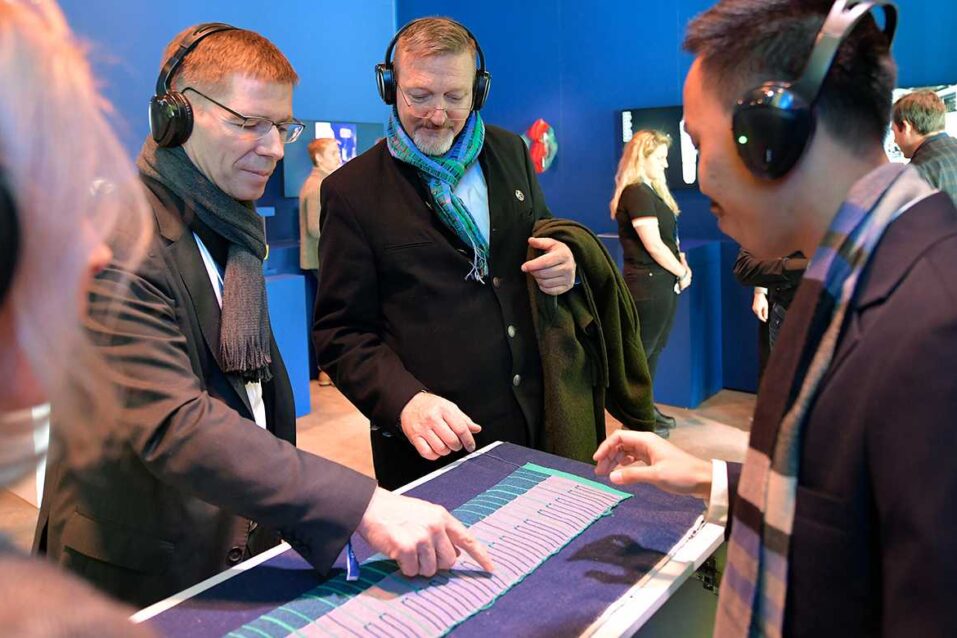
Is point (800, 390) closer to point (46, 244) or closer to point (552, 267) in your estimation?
point (46, 244)

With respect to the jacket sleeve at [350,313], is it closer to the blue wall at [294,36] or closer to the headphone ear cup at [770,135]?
the headphone ear cup at [770,135]

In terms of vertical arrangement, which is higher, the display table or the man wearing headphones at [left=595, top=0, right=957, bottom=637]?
the man wearing headphones at [left=595, top=0, right=957, bottom=637]

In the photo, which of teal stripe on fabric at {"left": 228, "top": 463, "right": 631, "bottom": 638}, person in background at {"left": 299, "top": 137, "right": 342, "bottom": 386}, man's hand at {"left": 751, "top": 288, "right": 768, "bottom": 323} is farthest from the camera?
person in background at {"left": 299, "top": 137, "right": 342, "bottom": 386}

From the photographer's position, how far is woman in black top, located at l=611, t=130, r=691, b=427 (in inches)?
192

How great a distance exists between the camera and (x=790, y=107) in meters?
0.86

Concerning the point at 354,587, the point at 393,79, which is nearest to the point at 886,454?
the point at 354,587

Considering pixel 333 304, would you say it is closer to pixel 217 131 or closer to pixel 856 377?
pixel 217 131

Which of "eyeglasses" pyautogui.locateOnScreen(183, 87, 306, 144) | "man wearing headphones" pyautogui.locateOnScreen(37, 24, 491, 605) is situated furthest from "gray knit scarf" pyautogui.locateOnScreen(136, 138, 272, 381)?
"eyeglasses" pyautogui.locateOnScreen(183, 87, 306, 144)

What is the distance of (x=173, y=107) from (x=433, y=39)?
0.69 metres

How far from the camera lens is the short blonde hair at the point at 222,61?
5.06ft

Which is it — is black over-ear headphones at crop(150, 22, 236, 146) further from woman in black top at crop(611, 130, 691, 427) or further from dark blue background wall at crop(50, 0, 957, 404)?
dark blue background wall at crop(50, 0, 957, 404)

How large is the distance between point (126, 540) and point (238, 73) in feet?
3.01

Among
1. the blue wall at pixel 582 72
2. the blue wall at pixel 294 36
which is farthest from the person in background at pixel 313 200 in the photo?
the blue wall at pixel 582 72

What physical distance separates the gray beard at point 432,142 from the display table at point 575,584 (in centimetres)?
89
